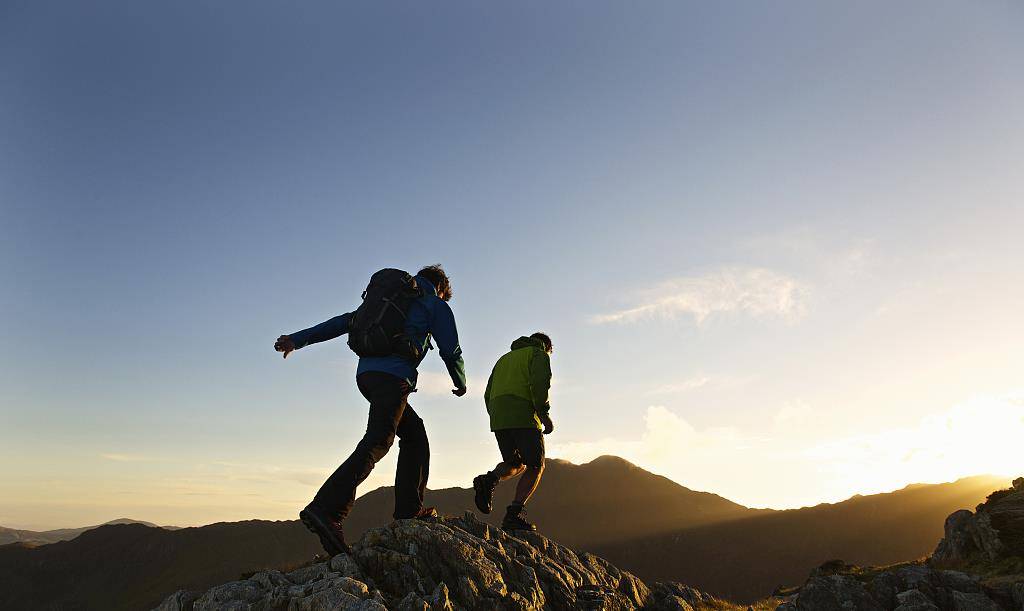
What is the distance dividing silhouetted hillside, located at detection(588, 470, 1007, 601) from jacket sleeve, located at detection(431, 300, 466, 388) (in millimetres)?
70137

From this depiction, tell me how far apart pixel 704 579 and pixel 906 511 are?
3010 centimetres

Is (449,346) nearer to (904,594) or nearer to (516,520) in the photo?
(516,520)

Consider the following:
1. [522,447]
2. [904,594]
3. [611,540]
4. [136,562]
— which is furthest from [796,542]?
[136,562]

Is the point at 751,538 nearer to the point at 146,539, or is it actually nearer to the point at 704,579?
the point at 704,579

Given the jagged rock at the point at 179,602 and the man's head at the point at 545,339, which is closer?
the jagged rock at the point at 179,602

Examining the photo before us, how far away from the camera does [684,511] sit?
4422 inches

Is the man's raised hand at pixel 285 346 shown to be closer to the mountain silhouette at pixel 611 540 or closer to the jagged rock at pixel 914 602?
the jagged rock at pixel 914 602

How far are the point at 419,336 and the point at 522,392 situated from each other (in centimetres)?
252

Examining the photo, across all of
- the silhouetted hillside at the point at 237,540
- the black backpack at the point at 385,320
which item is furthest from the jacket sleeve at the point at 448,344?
the silhouetted hillside at the point at 237,540

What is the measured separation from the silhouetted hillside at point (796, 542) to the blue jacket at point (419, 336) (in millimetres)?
70259

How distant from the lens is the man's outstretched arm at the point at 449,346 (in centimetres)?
679

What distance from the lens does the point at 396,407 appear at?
632cm

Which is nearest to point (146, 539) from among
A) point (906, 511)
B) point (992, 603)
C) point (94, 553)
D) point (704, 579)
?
point (94, 553)

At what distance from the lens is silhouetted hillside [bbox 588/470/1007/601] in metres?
71.4
